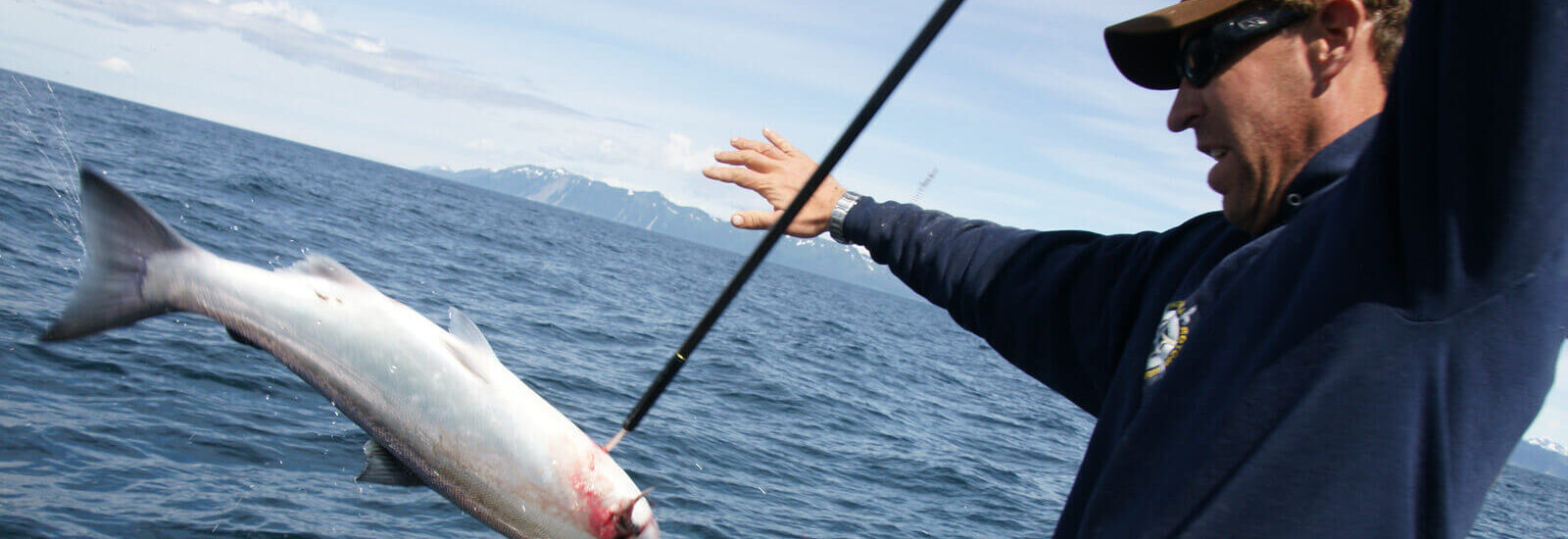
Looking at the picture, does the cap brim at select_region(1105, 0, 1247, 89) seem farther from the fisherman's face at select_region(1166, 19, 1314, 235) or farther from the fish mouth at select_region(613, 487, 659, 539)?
the fish mouth at select_region(613, 487, 659, 539)

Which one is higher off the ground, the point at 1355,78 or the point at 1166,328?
the point at 1355,78

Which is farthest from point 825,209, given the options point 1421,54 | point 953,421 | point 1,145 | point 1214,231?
point 1,145

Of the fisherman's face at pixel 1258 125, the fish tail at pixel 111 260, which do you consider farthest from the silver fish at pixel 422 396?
the fisherman's face at pixel 1258 125

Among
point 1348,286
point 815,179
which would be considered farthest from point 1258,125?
point 815,179

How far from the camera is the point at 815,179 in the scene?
9.75 ft

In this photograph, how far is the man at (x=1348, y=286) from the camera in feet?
4.60

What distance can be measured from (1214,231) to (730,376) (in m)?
15.5

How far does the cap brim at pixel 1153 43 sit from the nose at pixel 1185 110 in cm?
17

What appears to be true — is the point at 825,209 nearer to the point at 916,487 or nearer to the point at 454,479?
the point at 454,479

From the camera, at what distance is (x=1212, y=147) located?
7.36 feet

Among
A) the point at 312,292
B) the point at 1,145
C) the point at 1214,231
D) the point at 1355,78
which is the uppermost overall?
the point at 1355,78

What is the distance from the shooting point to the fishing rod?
2537 mm

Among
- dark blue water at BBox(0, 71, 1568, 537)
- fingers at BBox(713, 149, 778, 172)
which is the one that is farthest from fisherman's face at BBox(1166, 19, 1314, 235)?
dark blue water at BBox(0, 71, 1568, 537)

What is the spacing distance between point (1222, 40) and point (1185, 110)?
20cm
